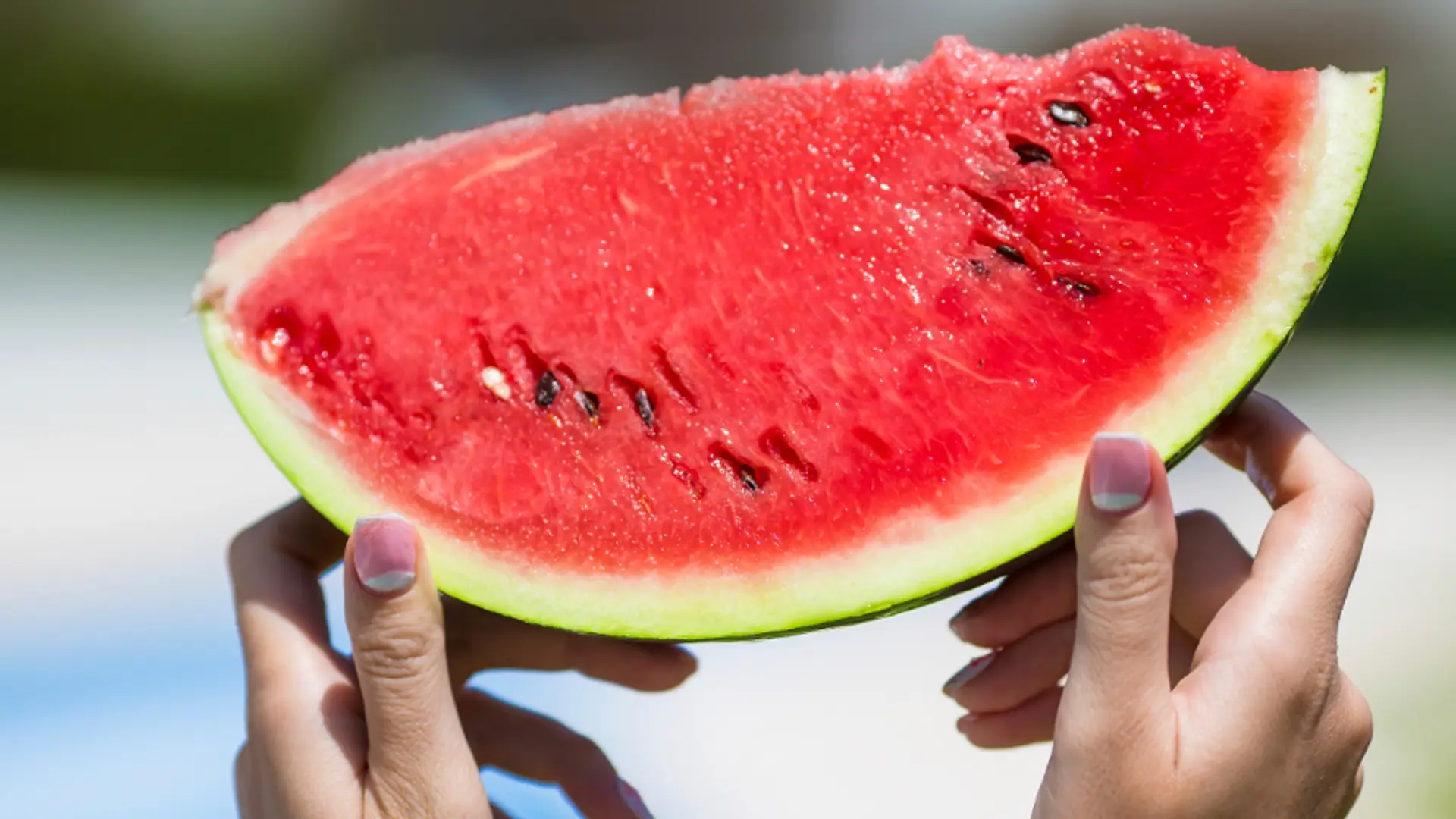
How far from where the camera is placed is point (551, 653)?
3.17ft

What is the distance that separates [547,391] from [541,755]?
0.47 metres

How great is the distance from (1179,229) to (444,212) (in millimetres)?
584

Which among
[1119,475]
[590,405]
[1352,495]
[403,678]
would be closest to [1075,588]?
[1352,495]

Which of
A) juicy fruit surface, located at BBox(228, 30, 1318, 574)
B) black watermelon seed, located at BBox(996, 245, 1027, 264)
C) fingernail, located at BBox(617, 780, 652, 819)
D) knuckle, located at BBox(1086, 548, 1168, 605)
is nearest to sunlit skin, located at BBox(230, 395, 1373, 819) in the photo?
knuckle, located at BBox(1086, 548, 1168, 605)

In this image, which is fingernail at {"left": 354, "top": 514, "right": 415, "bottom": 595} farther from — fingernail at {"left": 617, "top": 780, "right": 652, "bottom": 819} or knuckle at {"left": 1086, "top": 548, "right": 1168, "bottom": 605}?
fingernail at {"left": 617, "top": 780, "right": 652, "bottom": 819}

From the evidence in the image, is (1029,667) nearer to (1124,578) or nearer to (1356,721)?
(1356,721)

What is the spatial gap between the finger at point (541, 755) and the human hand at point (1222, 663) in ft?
1.67

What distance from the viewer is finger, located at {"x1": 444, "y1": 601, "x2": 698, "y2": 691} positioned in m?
0.94

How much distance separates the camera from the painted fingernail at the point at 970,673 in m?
0.94

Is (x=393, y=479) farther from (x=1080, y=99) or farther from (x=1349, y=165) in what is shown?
(x=1349, y=165)

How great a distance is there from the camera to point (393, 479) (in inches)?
28.1

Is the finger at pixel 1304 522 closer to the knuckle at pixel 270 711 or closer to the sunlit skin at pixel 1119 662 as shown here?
the sunlit skin at pixel 1119 662

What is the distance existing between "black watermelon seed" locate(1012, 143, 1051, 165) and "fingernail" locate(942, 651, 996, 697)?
479mm

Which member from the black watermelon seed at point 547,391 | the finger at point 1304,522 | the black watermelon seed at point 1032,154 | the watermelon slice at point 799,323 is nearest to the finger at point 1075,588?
the finger at point 1304,522
